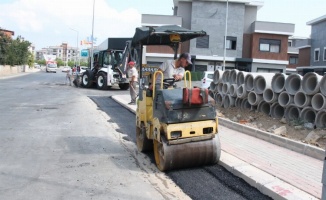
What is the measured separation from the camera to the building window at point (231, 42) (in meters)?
38.3

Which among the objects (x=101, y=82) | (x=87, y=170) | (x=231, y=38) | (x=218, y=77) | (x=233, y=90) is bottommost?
(x=87, y=170)

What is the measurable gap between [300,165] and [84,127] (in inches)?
231

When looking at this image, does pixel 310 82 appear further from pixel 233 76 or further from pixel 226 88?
pixel 226 88

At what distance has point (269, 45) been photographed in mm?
38812

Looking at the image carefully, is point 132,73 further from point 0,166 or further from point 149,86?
point 0,166

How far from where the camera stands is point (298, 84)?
31.2ft

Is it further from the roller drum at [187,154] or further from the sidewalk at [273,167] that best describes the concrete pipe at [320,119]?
the roller drum at [187,154]

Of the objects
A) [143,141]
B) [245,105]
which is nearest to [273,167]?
[143,141]

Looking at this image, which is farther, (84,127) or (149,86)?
(84,127)

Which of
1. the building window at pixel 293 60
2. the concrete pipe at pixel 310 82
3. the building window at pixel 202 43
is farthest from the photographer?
the building window at pixel 293 60

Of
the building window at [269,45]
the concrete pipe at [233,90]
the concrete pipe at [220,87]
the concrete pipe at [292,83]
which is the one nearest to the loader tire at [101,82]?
the concrete pipe at [220,87]

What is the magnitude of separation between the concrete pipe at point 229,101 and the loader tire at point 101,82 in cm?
1336

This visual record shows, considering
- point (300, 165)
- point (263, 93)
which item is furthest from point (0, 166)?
point (263, 93)

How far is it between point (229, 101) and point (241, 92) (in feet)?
2.91
